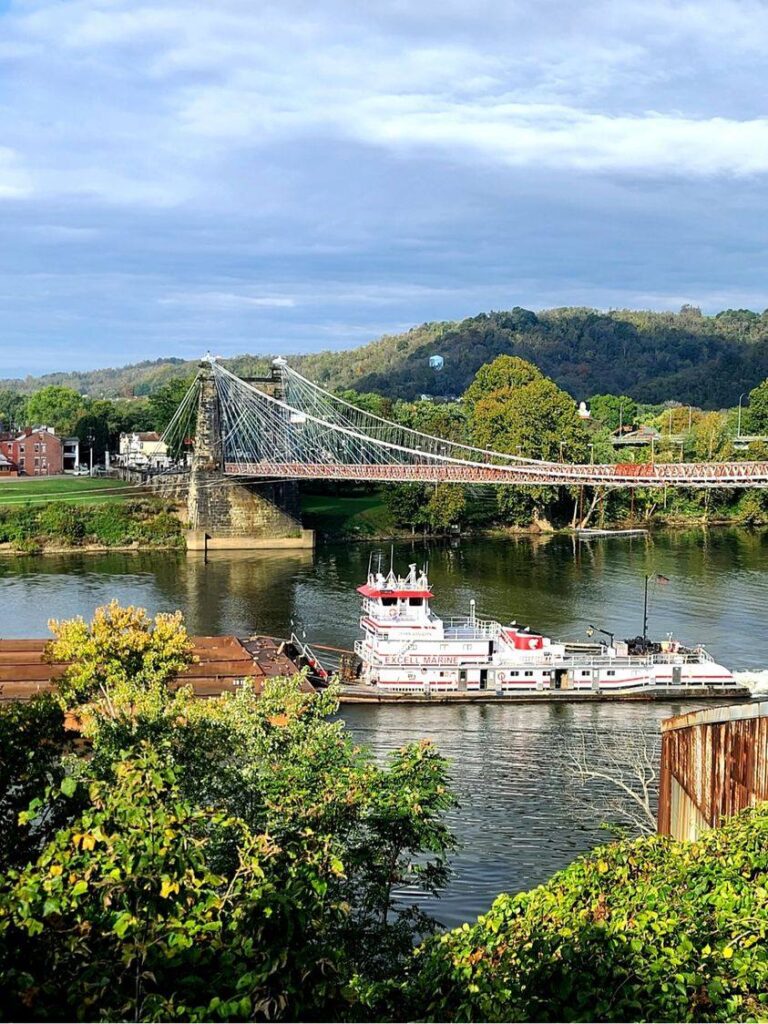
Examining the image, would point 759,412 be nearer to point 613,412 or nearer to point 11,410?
point 613,412

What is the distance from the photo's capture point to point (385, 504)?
67625 mm

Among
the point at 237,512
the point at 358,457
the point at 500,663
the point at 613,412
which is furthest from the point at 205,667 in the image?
the point at 613,412

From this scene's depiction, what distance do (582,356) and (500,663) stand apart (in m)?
147

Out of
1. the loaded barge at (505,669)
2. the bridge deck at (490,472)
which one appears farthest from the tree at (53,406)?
the loaded barge at (505,669)

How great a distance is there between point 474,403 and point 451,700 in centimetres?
5116

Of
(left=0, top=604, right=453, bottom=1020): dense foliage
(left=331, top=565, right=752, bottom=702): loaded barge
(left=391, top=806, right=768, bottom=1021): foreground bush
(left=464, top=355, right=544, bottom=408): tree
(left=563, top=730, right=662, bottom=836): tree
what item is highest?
(left=464, top=355, right=544, bottom=408): tree

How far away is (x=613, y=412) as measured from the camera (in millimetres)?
104812

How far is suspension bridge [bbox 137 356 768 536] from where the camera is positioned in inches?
2227

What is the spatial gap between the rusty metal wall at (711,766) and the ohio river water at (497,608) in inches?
164

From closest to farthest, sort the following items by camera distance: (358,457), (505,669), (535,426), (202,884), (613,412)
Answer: (202,884), (505,669), (535,426), (358,457), (613,412)

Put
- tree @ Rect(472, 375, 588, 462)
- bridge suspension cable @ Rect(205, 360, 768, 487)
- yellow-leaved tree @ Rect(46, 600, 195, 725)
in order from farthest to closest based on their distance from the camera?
tree @ Rect(472, 375, 588, 462) < bridge suspension cable @ Rect(205, 360, 768, 487) < yellow-leaved tree @ Rect(46, 600, 195, 725)

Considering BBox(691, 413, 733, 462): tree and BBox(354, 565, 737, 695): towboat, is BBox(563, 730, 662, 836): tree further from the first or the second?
BBox(691, 413, 733, 462): tree

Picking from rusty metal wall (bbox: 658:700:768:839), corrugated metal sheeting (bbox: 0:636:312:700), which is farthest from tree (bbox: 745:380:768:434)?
rusty metal wall (bbox: 658:700:768:839)

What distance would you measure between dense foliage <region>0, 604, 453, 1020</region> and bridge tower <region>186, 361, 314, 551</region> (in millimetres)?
Answer: 46675
